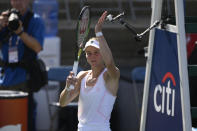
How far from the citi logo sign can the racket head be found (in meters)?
0.61

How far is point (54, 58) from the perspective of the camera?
30.6 ft

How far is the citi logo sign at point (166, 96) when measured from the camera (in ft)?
12.8

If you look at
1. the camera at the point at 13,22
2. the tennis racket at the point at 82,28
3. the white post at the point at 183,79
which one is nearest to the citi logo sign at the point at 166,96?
the white post at the point at 183,79

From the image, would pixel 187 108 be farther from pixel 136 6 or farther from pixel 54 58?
pixel 136 6

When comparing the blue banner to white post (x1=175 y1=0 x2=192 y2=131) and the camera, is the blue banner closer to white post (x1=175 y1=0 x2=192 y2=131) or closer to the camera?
white post (x1=175 y1=0 x2=192 y2=131)

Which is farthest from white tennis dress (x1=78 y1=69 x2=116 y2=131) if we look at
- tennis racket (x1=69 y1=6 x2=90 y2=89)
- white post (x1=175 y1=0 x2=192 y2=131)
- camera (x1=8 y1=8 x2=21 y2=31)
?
camera (x1=8 y1=8 x2=21 y2=31)

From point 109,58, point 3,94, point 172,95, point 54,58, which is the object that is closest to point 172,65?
point 172,95

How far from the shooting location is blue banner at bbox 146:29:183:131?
3.82m

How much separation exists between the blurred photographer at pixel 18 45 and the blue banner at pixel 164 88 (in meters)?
2.27

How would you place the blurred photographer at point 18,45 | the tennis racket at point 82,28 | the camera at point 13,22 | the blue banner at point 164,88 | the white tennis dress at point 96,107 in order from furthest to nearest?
1. the blurred photographer at point 18,45
2. the camera at point 13,22
3. the tennis racket at point 82,28
4. the white tennis dress at point 96,107
5. the blue banner at point 164,88

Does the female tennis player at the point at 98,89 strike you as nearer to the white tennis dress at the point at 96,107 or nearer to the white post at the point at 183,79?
the white tennis dress at the point at 96,107

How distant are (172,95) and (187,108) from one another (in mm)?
241

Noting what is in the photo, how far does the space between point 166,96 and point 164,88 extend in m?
0.06

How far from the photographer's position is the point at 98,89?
14.1ft
